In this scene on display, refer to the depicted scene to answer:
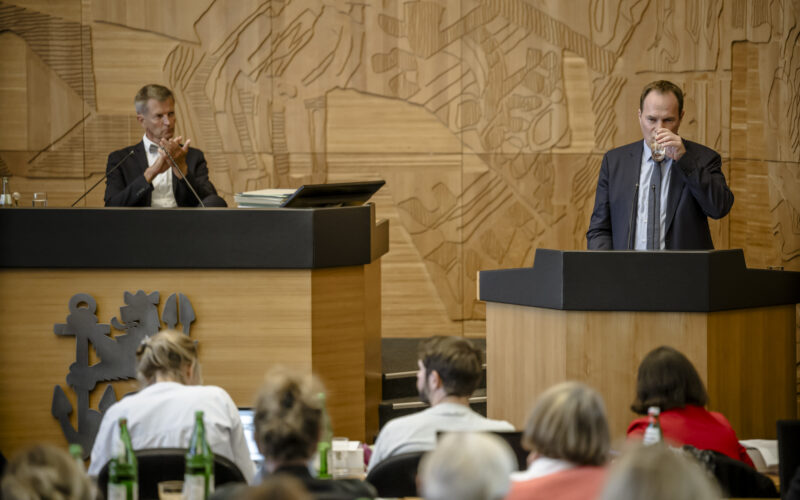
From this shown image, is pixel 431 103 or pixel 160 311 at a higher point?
pixel 431 103

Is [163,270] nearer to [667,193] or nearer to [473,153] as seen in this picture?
[667,193]

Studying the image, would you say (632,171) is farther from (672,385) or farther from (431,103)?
(431,103)

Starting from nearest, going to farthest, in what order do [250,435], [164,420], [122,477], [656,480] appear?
[656,480], [122,477], [164,420], [250,435]

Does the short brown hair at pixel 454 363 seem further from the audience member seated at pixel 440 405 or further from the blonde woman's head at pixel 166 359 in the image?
the blonde woman's head at pixel 166 359

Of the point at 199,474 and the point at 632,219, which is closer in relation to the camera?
the point at 199,474

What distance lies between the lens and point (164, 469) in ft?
9.39

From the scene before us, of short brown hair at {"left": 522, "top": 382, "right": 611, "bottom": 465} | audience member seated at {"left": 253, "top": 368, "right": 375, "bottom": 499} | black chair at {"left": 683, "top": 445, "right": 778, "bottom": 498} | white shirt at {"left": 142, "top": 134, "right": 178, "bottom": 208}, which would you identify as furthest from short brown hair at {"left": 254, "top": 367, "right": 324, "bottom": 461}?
white shirt at {"left": 142, "top": 134, "right": 178, "bottom": 208}

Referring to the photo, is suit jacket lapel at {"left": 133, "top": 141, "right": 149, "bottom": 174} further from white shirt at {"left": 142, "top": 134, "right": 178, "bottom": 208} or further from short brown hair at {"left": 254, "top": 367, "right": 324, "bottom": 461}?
short brown hair at {"left": 254, "top": 367, "right": 324, "bottom": 461}

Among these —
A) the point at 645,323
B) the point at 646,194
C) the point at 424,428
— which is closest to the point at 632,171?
the point at 646,194

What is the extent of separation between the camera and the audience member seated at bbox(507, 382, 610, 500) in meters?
2.39

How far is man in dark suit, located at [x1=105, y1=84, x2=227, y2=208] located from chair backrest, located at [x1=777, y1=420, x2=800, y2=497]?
9.50ft

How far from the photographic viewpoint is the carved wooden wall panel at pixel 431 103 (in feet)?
24.1

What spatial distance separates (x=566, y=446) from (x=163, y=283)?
2554 millimetres

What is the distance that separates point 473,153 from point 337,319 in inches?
126
